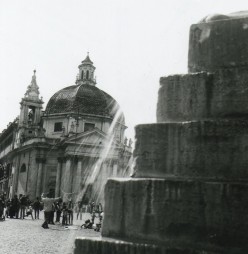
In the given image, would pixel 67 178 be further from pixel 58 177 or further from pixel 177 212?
pixel 177 212

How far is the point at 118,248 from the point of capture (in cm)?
389

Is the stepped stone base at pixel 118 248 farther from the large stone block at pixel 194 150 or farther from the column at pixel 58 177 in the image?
the column at pixel 58 177

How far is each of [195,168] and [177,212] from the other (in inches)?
17.8

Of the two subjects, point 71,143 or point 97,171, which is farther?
point 97,171

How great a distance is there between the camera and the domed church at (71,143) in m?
59.7

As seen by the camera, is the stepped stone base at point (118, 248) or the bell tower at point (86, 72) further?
the bell tower at point (86, 72)

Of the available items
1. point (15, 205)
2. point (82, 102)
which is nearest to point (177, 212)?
point (15, 205)

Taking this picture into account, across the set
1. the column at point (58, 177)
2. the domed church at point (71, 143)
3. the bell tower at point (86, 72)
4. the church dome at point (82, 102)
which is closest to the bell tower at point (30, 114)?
the domed church at point (71, 143)

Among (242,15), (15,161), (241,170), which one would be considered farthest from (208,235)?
(15,161)

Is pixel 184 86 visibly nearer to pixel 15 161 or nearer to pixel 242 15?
pixel 242 15

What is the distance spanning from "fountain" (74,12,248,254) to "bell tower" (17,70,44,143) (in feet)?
221

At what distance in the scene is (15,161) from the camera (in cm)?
7094

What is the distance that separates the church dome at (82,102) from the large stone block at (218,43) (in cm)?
5970

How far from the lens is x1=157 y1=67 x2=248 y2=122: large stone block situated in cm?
419
